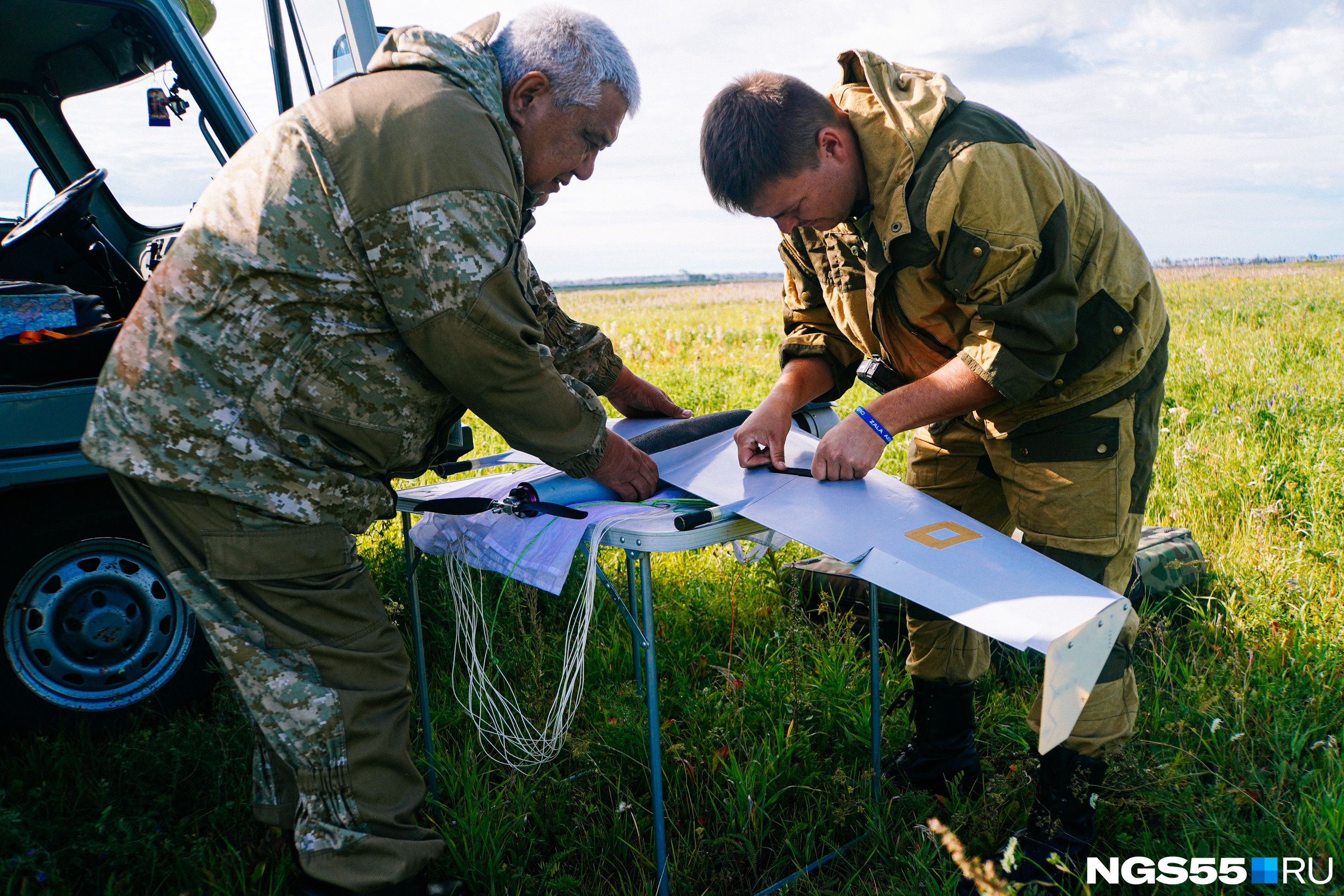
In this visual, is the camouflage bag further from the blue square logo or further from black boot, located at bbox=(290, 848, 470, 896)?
black boot, located at bbox=(290, 848, 470, 896)

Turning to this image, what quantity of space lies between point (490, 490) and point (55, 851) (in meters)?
1.64

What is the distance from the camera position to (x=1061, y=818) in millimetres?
2391

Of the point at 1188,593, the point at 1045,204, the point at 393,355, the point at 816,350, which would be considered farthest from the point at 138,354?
the point at 1188,593

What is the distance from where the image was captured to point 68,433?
3049 mm

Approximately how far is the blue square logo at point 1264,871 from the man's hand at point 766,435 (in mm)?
1646

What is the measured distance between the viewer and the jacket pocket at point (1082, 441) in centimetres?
234

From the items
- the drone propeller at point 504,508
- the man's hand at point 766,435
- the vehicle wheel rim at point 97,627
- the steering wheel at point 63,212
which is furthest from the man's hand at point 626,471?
the steering wheel at point 63,212

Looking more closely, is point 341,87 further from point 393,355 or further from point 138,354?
point 138,354

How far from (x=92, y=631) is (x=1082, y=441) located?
3.54 m

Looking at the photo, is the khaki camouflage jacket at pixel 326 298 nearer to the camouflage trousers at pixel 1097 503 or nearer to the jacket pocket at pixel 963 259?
the jacket pocket at pixel 963 259

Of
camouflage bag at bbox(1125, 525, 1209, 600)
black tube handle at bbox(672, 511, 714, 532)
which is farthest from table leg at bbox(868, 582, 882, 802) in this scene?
camouflage bag at bbox(1125, 525, 1209, 600)

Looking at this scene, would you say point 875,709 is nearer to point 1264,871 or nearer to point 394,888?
point 1264,871

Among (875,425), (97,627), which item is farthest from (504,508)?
(97,627)

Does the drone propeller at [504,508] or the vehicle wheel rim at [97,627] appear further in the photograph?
the vehicle wheel rim at [97,627]
